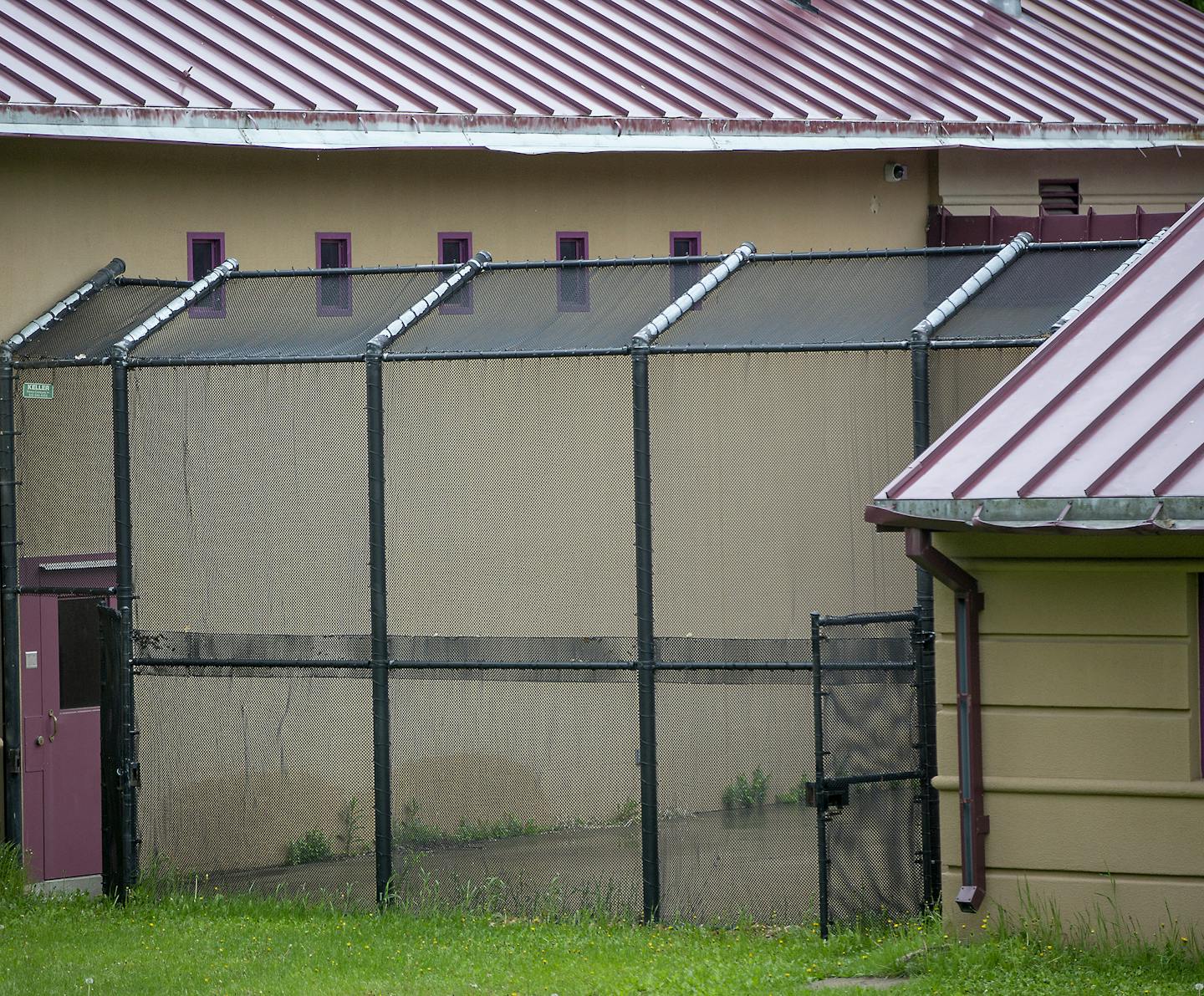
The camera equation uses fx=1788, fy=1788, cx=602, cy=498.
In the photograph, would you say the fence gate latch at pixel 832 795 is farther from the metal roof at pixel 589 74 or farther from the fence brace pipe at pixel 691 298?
the metal roof at pixel 589 74

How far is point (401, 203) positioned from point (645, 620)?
4.98 m

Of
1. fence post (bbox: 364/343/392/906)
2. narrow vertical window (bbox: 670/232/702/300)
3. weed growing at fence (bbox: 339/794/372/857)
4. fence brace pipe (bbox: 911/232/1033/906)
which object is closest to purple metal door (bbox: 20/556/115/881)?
weed growing at fence (bbox: 339/794/372/857)

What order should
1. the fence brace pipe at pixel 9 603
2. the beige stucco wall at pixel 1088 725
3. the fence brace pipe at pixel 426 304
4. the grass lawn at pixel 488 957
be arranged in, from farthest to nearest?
the fence brace pipe at pixel 9 603 < the fence brace pipe at pixel 426 304 < the beige stucco wall at pixel 1088 725 < the grass lawn at pixel 488 957

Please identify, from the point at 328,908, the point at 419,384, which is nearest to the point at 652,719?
the point at 328,908

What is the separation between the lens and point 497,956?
8961 millimetres

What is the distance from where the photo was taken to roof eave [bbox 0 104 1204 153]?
12.1 meters

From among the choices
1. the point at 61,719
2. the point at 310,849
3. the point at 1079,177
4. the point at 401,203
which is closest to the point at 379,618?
the point at 310,849

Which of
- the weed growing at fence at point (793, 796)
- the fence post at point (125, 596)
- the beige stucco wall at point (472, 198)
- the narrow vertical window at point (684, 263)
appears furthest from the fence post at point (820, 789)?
the beige stucco wall at point (472, 198)

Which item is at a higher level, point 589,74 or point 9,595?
point 589,74

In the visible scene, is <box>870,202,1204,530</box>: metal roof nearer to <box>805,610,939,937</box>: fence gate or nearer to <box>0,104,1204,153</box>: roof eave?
<box>805,610,939,937</box>: fence gate

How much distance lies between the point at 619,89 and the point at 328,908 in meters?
7.32

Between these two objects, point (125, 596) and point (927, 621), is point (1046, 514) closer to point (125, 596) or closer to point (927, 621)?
point (927, 621)

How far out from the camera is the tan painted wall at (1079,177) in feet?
52.0

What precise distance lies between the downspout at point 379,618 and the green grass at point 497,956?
0.52 meters
